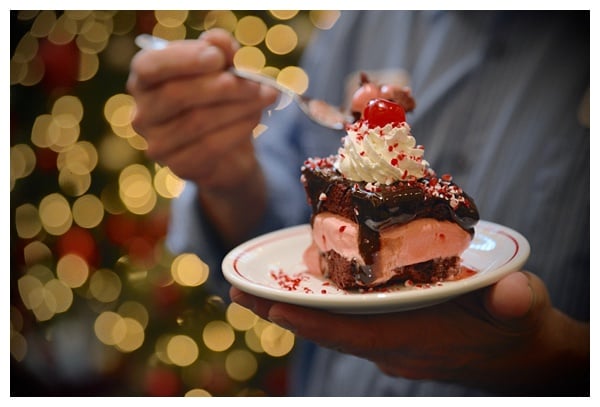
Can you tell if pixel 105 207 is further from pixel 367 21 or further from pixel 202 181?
pixel 367 21

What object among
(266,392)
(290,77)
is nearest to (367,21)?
(290,77)

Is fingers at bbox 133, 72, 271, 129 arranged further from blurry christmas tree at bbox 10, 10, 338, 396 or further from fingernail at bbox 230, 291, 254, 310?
fingernail at bbox 230, 291, 254, 310

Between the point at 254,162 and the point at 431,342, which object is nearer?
the point at 431,342

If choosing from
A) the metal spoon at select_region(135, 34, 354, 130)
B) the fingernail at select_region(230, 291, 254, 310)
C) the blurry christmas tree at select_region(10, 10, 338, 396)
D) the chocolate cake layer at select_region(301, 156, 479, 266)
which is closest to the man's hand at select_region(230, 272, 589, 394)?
the fingernail at select_region(230, 291, 254, 310)

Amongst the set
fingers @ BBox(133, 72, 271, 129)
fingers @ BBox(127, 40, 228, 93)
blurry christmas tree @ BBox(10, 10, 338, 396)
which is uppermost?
fingers @ BBox(127, 40, 228, 93)

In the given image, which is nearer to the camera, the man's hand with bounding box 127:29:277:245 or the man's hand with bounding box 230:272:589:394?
the man's hand with bounding box 230:272:589:394

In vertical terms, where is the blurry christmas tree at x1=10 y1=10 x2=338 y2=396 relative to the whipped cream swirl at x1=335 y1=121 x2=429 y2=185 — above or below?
below
